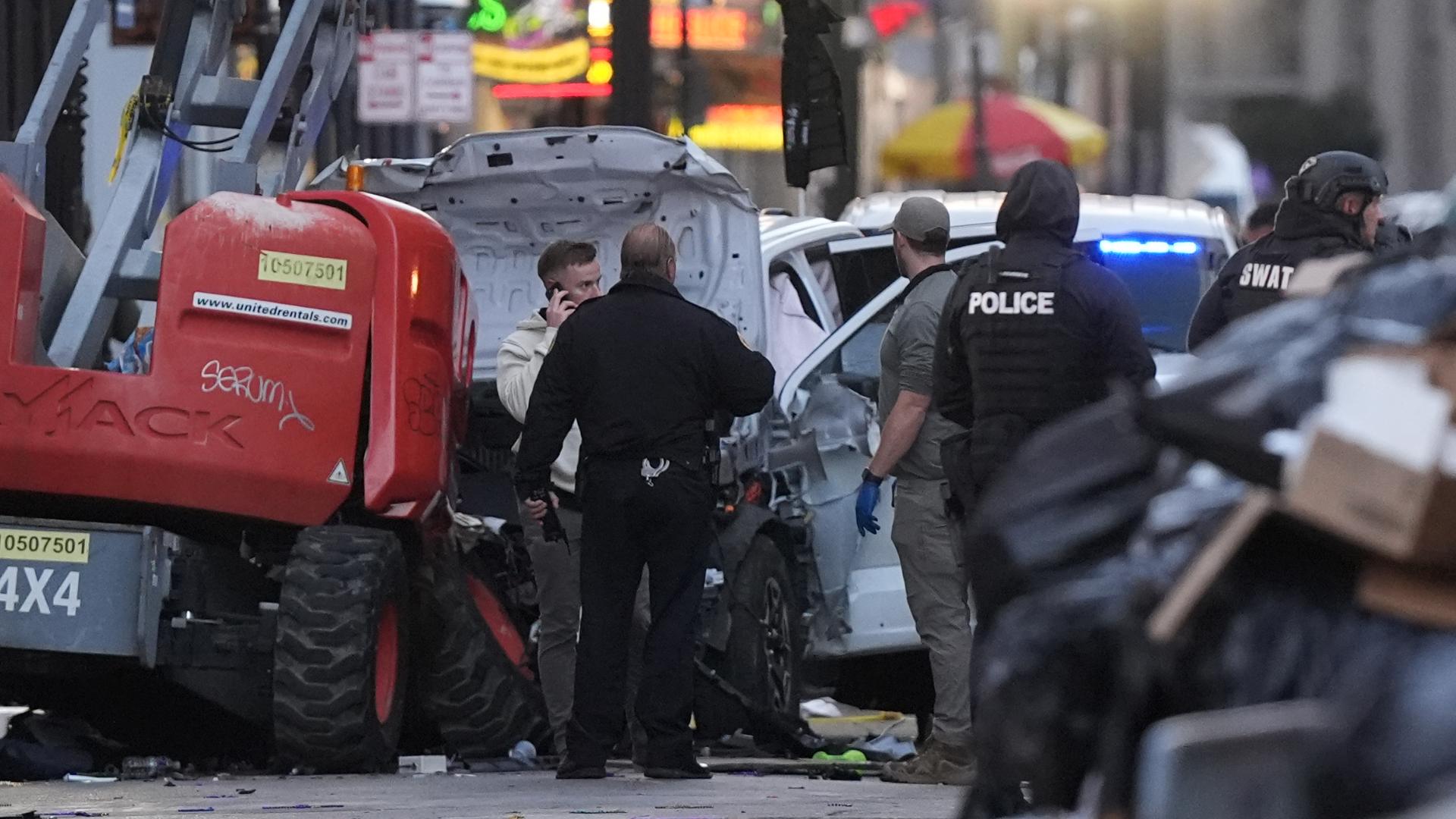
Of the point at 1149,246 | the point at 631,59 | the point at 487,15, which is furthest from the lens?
the point at 487,15

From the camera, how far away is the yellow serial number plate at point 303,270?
8484 mm

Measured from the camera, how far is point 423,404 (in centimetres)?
868

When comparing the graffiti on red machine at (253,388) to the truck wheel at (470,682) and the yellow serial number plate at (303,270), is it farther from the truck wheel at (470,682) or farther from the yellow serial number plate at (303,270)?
the truck wheel at (470,682)

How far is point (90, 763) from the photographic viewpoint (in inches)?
348

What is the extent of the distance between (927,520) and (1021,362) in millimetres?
1441

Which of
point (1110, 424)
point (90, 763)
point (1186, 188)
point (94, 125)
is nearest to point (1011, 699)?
point (1110, 424)

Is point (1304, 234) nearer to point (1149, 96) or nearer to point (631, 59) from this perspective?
point (631, 59)

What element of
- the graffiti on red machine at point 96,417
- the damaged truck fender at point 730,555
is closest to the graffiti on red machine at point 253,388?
the graffiti on red machine at point 96,417

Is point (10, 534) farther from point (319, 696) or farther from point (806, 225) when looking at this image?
point (806, 225)

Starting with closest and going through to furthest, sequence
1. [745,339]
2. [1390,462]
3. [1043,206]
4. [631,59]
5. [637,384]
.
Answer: [1390,462], [1043,206], [637,384], [745,339], [631,59]

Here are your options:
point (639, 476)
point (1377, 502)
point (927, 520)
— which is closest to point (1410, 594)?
point (1377, 502)

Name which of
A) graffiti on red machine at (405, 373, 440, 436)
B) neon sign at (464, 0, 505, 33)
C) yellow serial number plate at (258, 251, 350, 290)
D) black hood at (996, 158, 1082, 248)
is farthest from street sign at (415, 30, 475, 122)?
black hood at (996, 158, 1082, 248)

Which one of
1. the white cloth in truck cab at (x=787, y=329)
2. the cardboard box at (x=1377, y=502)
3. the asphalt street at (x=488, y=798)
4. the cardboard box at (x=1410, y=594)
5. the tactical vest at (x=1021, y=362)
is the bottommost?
the asphalt street at (x=488, y=798)

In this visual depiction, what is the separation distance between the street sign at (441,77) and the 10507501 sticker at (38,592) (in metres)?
10.7
